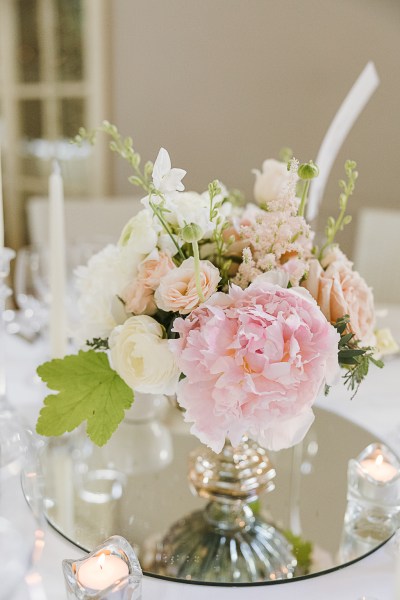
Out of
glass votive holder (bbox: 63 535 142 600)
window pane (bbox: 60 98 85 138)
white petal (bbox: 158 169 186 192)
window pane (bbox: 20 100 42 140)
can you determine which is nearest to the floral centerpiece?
white petal (bbox: 158 169 186 192)

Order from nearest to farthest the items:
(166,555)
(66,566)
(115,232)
Answer: (66,566) → (166,555) → (115,232)

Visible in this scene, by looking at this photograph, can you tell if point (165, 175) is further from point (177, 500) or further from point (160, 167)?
point (177, 500)

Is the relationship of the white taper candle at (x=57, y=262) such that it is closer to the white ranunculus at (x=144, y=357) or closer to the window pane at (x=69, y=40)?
the white ranunculus at (x=144, y=357)

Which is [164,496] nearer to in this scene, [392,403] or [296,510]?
[296,510]

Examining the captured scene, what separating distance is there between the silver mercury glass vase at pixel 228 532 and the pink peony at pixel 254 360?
178mm

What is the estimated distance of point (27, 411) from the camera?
110 centimetres

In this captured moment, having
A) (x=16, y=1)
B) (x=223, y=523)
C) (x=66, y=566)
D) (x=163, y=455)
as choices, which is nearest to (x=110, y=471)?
(x=163, y=455)

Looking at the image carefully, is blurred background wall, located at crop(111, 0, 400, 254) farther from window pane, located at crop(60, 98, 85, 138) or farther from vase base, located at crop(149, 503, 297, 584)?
vase base, located at crop(149, 503, 297, 584)

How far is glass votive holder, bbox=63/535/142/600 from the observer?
1.94 ft

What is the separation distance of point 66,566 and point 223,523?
9.6 inches

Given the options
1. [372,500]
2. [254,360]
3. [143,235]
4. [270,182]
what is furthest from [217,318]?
[372,500]

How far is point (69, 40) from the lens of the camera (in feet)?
9.83

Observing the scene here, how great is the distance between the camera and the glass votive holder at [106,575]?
0.59m

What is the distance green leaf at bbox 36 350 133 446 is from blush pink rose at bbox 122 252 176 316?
79 millimetres
